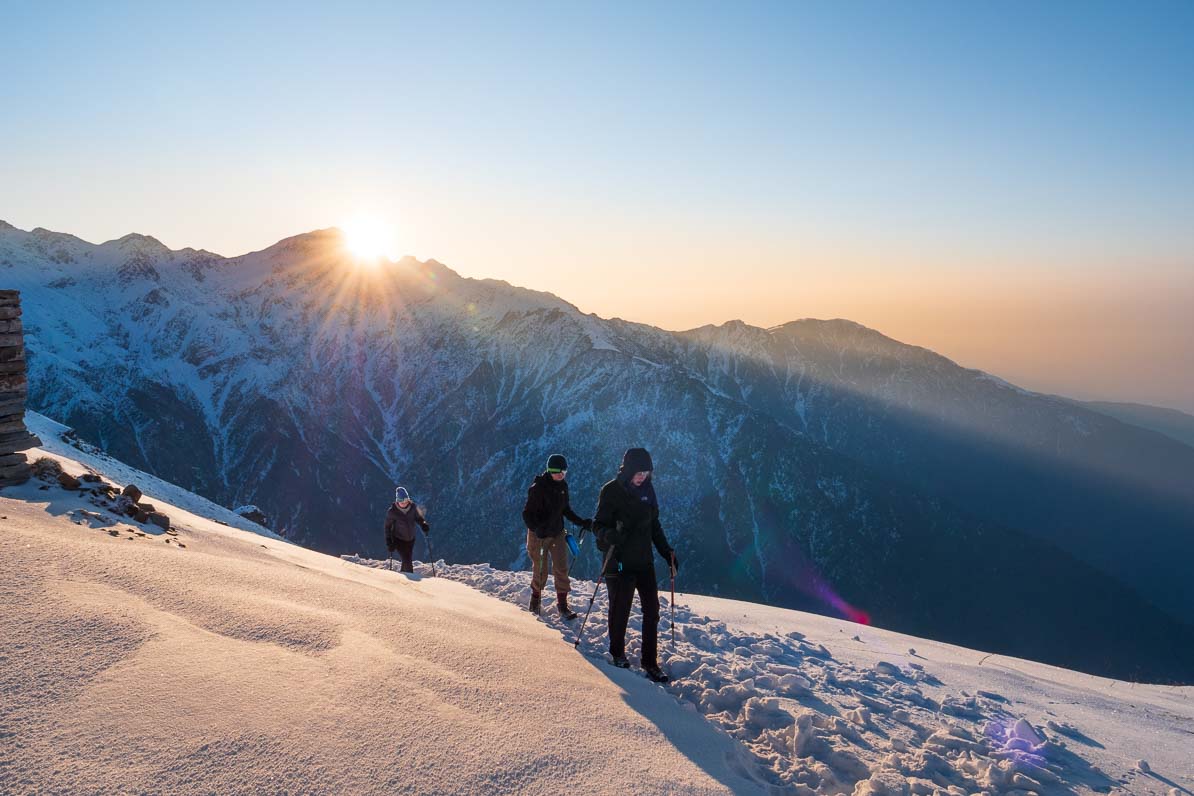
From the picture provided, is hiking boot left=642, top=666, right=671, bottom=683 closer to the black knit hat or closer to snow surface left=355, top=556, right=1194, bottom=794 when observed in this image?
snow surface left=355, top=556, right=1194, bottom=794

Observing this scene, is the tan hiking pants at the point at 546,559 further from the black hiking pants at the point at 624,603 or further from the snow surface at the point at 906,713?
the black hiking pants at the point at 624,603

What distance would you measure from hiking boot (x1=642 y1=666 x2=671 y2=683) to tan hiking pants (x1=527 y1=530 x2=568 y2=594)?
3.06 m

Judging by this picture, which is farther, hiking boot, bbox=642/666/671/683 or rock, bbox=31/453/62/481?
rock, bbox=31/453/62/481

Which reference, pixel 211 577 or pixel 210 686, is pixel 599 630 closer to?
pixel 211 577

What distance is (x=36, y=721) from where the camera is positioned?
10.7ft

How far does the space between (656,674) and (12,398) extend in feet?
32.1

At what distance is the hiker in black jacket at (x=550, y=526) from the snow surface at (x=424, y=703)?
3.12 feet

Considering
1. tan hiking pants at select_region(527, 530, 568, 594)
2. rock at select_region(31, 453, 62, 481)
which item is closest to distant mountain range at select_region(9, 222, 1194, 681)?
tan hiking pants at select_region(527, 530, 568, 594)

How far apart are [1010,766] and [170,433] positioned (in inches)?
8260

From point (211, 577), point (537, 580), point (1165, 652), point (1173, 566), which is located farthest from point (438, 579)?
point (1173, 566)

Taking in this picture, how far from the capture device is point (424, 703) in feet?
15.2

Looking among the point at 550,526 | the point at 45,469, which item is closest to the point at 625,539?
the point at 550,526

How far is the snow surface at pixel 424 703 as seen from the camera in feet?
11.5

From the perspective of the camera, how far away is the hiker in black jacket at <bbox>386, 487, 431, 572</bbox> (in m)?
15.3
